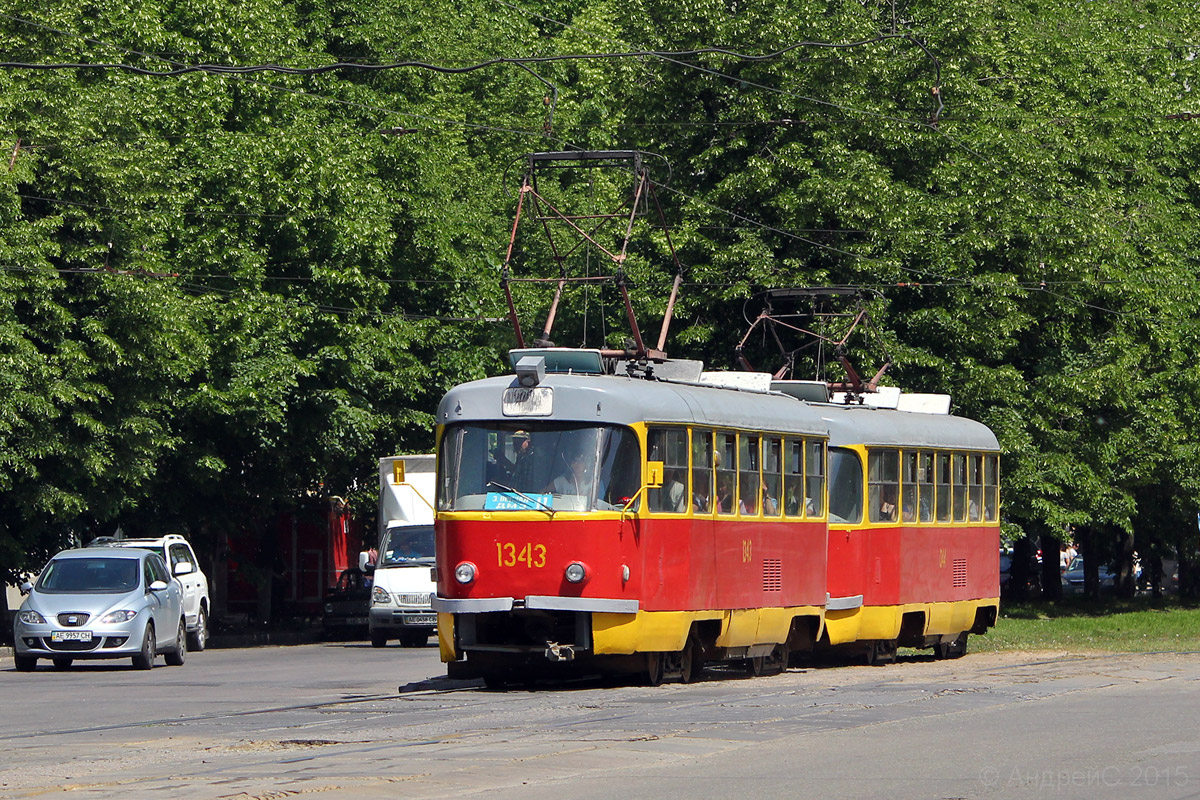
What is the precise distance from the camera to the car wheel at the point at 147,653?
2428 centimetres

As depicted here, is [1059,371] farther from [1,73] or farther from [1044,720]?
[1044,720]

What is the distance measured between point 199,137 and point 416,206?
456 cm

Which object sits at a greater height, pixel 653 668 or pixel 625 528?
pixel 625 528

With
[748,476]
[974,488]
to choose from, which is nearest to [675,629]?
[748,476]

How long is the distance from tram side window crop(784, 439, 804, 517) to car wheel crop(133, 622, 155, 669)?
29.3ft

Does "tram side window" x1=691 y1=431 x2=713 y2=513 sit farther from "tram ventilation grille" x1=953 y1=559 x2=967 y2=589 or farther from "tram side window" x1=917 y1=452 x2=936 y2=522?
"tram ventilation grille" x1=953 y1=559 x2=967 y2=589

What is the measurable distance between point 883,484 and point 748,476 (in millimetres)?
3603

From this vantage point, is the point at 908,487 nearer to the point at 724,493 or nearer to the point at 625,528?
the point at 724,493

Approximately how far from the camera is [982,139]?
1430 inches

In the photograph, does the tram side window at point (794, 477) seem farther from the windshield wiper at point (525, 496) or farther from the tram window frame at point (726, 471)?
the windshield wiper at point (525, 496)

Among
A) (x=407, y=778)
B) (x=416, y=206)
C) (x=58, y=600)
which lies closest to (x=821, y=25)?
(x=416, y=206)

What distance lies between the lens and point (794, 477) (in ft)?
69.2

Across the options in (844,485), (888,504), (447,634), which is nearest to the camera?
(447,634)

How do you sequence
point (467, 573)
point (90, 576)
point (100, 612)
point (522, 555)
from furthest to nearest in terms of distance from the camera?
point (90, 576) < point (100, 612) < point (467, 573) < point (522, 555)
